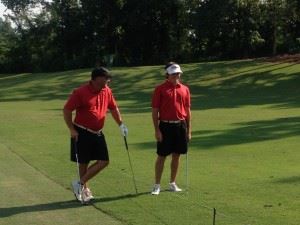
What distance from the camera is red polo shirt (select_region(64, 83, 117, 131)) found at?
912 centimetres

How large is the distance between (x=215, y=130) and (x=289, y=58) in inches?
1448

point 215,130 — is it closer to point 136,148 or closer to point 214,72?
point 136,148

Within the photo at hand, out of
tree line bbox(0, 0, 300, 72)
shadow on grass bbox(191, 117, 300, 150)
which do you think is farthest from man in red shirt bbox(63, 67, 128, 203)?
tree line bbox(0, 0, 300, 72)

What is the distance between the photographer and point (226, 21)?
2477 inches

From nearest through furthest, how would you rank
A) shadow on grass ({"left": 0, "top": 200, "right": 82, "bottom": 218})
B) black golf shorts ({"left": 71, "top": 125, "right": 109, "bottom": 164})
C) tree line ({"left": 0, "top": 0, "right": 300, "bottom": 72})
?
shadow on grass ({"left": 0, "top": 200, "right": 82, "bottom": 218}) < black golf shorts ({"left": 71, "top": 125, "right": 109, "bottom": 164}) < tree line ({"left": 0, "top": 0, "right": 300, "bottom": 72})

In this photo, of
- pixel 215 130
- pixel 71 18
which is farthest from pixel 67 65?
pixel 215 130

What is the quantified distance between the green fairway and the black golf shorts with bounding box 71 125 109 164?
0.64 metres

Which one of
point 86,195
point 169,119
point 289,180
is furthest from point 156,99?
point 289,180

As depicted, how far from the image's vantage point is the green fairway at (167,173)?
8.30 metres

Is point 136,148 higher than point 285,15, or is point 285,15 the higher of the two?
point 285,15

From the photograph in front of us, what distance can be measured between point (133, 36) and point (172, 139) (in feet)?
200

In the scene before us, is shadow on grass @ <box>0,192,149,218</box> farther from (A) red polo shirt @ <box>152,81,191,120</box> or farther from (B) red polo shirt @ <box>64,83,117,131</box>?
(A) red polo shirt @ <box>152,81,191,120</box>

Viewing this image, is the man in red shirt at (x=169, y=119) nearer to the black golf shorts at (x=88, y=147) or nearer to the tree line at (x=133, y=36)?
the black golf shorts at (x=88, y=147)

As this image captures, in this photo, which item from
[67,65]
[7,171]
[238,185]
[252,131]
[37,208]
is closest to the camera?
[37,208]
